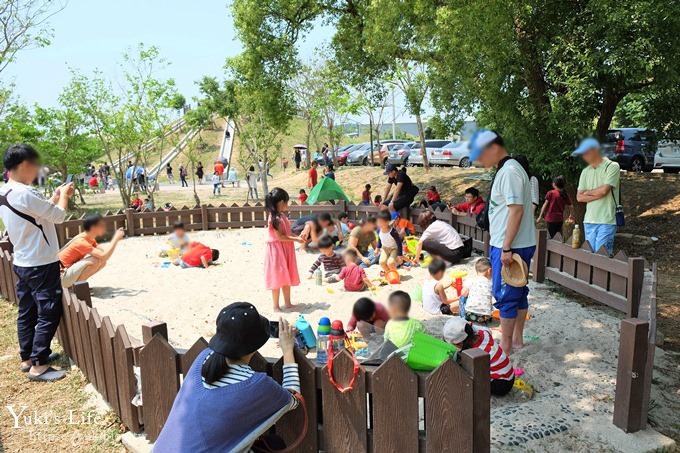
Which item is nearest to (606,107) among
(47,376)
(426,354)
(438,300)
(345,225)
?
(438,300)

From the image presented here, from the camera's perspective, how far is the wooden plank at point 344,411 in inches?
108

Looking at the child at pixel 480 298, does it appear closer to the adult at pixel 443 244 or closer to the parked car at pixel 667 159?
the adult at pixel 443 244

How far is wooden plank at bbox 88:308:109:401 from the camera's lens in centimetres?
387

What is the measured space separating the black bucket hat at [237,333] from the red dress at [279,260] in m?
3.68

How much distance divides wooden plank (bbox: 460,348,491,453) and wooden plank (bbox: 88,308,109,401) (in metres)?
2.62

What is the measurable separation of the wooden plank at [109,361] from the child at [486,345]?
2.26 meters

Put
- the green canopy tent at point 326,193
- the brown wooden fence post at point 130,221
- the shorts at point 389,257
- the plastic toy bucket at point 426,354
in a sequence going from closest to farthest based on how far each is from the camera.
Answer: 1. the plastic toy bucket at point 426,354
2. the shorts at point 389,257
3. the brown wooden fence post at point 130,221
4. the green canopy tent at point 326,193

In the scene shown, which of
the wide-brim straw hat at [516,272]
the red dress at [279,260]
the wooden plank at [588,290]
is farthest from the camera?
the red dress at [279,260]

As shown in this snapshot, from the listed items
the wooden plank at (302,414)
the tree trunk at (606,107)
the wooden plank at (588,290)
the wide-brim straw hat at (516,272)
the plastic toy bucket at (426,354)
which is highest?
the tree trunk at (606,107)

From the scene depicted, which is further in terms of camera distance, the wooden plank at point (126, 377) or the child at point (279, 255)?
the child at point (279, 255)

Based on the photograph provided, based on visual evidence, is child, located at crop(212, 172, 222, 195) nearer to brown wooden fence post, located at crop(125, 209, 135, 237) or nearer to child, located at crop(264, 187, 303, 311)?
brown wooden fence post, located at crop(125, 209, 135, 237)

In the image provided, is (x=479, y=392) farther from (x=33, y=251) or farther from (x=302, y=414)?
(x=33, y=251)

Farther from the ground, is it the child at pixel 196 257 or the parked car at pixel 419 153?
the parked car at pixel 419 153

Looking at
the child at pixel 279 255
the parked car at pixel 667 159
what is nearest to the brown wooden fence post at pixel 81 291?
the child at pixel 279 255
